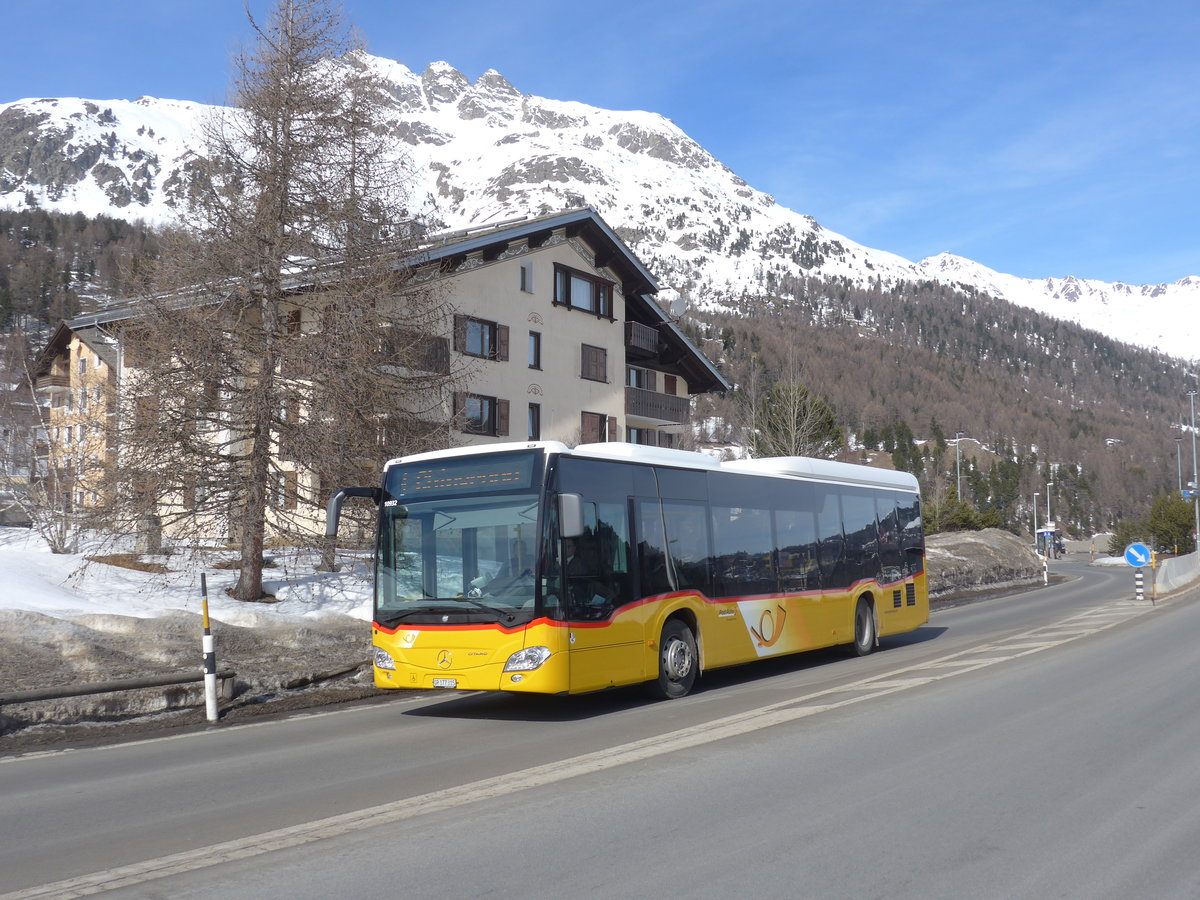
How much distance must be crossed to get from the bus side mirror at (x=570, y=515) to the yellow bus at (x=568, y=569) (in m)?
0.01

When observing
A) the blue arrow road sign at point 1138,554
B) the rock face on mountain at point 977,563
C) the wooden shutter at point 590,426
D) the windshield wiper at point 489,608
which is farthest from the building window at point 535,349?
the windshield wiper at point 489,608

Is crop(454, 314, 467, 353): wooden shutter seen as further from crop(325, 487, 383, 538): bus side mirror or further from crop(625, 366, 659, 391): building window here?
crop(325, 487, 383, 538): bus side mirror

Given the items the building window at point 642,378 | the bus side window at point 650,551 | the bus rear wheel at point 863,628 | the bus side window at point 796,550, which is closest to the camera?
the bus side window at point 650,551

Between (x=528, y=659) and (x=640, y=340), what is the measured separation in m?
34.8

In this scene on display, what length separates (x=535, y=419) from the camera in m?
39.6

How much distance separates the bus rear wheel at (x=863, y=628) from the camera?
56.3 ft

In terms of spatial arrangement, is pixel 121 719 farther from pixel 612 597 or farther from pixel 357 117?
pixel 357 117

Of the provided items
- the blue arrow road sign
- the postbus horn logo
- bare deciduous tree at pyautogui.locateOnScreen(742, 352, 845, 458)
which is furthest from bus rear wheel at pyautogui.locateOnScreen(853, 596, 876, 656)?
bare deciduous tree at pyautogui.locateOnScreen(742, 352, 845, 458)

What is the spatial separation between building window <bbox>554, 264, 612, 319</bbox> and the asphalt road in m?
29.5

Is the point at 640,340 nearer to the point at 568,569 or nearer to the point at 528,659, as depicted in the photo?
the point at 568,569

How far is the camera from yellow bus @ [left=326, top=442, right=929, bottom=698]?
10.7 metres

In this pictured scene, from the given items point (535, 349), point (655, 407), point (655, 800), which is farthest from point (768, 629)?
point (655, 407)

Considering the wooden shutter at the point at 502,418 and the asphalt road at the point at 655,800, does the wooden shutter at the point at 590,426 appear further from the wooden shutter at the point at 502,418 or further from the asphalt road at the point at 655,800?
the asphalt road at the point at 655,800

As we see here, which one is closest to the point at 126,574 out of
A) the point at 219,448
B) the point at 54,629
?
the point at 219,448
